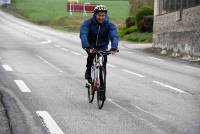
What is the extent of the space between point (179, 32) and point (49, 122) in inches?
909

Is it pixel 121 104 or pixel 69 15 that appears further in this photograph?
pixel 69 15

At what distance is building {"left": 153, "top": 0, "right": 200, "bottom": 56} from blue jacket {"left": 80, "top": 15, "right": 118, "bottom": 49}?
1712 cm

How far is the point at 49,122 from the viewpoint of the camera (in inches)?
357

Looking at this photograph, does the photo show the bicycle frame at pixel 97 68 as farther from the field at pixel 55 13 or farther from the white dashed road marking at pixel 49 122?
the field at pixel 55 13

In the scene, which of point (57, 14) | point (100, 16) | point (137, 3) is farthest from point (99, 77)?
point (57, 14)

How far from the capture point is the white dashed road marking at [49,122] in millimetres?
8441

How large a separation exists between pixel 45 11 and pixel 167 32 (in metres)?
52.2

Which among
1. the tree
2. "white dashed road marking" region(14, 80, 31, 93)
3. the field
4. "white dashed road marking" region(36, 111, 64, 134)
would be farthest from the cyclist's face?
the field

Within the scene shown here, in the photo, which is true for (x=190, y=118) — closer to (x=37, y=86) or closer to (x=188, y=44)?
A: (x=37, y=86)

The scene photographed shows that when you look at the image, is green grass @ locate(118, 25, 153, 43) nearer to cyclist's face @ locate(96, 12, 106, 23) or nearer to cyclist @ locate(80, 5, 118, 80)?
cyclist @ locate(80, 5, 118, 80)

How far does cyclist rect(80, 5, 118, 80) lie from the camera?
10758mm

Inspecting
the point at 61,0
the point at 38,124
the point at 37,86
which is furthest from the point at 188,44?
the point at 61,0

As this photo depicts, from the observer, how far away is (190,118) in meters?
9.80

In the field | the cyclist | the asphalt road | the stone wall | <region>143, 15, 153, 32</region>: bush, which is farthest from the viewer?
the field
